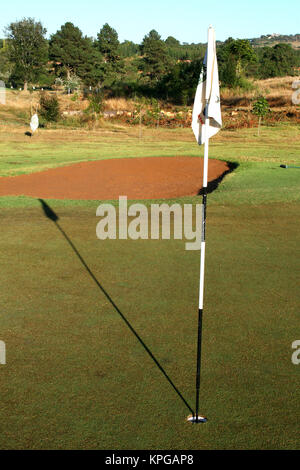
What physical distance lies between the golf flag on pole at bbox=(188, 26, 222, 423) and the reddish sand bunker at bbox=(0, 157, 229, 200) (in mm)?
12543

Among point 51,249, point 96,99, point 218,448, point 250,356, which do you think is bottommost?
point 218,448

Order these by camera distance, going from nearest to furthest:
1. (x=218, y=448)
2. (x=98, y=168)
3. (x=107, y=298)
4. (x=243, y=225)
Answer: (x=218, y=448) → (x=107, y=298) → (x=243, y=225) → (x=98, y=168)

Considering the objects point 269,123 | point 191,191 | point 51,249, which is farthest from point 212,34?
point 269,123

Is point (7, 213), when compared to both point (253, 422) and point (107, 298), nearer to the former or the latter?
point (107, 298)

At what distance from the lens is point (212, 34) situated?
3791mm

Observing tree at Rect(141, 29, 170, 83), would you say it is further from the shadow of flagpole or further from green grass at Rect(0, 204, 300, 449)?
green grass at Rect(0, 204, 300, 449)

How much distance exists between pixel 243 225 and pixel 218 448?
7877mm

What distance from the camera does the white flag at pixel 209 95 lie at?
3.85 meters

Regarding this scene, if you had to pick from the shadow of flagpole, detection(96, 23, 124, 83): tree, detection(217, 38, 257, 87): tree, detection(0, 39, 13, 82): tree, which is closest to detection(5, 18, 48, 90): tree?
detection(0, 39, 13, 82): tree

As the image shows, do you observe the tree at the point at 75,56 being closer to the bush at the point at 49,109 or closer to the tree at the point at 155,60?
the tree at the point at 155,60

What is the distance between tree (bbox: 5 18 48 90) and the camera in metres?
81.2

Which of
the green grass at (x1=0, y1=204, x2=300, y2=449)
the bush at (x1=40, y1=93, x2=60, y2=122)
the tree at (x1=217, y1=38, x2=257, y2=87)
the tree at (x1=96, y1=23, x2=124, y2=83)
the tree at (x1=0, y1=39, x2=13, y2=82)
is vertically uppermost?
the tree at (x1=96, y1=23, x2=124, y2=83)

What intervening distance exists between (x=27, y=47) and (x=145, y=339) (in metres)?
87.4

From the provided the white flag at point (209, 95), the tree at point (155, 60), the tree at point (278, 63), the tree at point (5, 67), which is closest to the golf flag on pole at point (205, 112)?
the white flag at point (209, 95)
